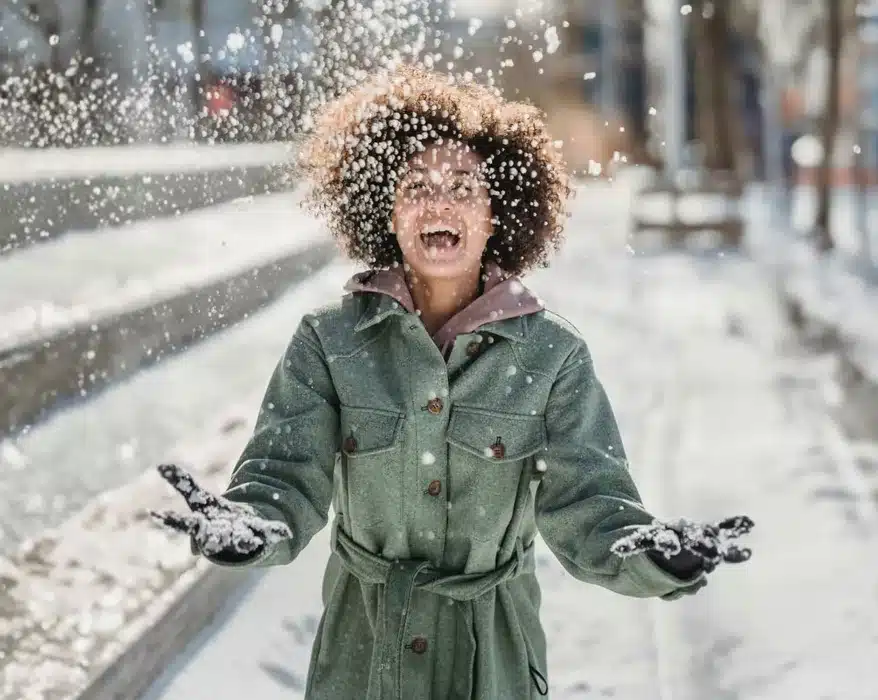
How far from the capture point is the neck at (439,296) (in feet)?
6.38

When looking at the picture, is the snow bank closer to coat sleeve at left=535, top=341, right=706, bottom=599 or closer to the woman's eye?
the woman's eye

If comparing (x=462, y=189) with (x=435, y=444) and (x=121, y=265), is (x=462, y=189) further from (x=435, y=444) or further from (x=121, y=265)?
(x=121, y=265)

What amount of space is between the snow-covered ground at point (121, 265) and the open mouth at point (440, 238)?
8.89 ft

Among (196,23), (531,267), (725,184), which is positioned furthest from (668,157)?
(531,267)

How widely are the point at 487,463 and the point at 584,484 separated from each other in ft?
0.49

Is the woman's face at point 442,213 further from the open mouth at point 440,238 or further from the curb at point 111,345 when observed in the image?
the curb at point 111,345

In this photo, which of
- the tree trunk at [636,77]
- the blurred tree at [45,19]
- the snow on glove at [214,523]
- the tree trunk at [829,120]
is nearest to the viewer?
the snow on glove at [214,523]

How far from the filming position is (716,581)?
4105mm

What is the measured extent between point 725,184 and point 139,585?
15.1 m

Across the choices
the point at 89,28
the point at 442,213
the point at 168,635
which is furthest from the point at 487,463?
the point at 89,28

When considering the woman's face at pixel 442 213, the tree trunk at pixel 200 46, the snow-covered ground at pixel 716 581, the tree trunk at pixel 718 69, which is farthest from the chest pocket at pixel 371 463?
the tree trunk at pixel 718 69

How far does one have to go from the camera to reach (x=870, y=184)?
2916 centimetres

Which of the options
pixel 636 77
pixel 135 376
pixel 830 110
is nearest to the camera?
pixel 135 376

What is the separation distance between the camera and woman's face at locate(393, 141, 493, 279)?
1880mm
